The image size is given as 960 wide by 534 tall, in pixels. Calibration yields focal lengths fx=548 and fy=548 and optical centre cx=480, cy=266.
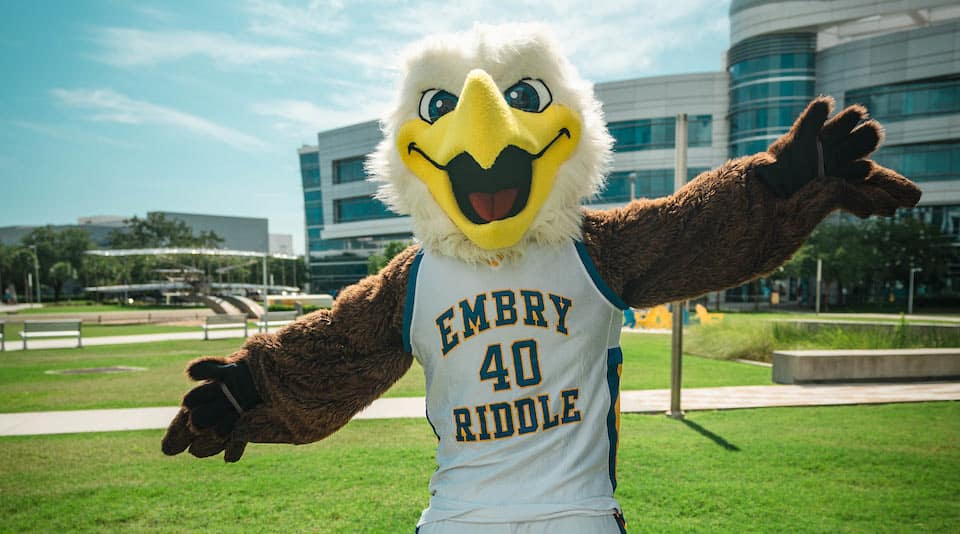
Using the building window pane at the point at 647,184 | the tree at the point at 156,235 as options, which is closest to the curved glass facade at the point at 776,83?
the building window pane at the point at 647,184

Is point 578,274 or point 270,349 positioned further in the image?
point 270,349

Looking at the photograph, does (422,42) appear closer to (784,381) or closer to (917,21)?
(784,381)

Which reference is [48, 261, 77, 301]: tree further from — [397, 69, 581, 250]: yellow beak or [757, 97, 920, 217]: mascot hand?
[757, 97, 920, 217]: mascot hand

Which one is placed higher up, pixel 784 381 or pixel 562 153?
pixel 562 153

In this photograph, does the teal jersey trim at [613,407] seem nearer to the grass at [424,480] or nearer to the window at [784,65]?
the grass at [424,480]

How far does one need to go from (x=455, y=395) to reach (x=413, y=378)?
729cm

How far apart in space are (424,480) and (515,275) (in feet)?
9.89

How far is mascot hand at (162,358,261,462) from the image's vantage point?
5.69ft

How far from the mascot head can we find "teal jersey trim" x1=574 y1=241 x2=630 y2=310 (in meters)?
0.08

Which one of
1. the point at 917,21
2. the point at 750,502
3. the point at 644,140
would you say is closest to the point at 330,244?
the point at 644,140

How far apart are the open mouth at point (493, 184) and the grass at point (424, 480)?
2584 millimetres

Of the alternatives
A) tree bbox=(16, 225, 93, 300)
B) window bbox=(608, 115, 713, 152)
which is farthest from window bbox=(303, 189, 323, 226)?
window bbox=(608, 115, 713, 152)

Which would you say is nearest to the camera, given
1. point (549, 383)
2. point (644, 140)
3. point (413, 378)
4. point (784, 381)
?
point (549, 383)

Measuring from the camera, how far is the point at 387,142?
1.93 m
